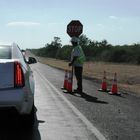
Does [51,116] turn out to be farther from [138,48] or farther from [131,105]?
[138,48]

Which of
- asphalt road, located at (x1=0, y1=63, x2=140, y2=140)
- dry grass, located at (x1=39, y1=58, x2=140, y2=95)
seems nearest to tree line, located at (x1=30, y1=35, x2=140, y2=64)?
dry grass, located at (x1=39, y1=58, x2=140, y2=95)

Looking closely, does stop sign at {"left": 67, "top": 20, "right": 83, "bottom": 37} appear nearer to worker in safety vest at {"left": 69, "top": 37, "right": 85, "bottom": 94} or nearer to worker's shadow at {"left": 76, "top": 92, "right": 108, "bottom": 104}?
worker in safety vest at {"left": 69, "top": 37, "right": 85, "bottom": 94}

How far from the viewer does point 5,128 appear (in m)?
9.89

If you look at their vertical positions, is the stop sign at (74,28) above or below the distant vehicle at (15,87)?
above

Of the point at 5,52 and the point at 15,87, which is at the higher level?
the point at 5,52

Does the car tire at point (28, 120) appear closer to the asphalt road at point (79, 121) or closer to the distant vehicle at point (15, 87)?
the asphalt road at point (79, 121)

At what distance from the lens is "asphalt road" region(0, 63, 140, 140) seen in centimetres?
926

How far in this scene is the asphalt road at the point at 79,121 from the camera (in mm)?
9258

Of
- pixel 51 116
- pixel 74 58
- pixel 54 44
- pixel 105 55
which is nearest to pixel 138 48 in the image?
pixel 105 55

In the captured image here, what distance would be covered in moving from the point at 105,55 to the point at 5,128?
321 ft

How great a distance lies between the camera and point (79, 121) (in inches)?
433

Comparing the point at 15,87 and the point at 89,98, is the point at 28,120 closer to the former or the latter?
the point at 15,87

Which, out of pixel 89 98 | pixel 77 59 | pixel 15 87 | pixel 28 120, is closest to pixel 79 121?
pixel 28 120

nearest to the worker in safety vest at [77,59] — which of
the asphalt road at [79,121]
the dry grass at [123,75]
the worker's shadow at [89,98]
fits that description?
the worker's shadow at [89,98]
